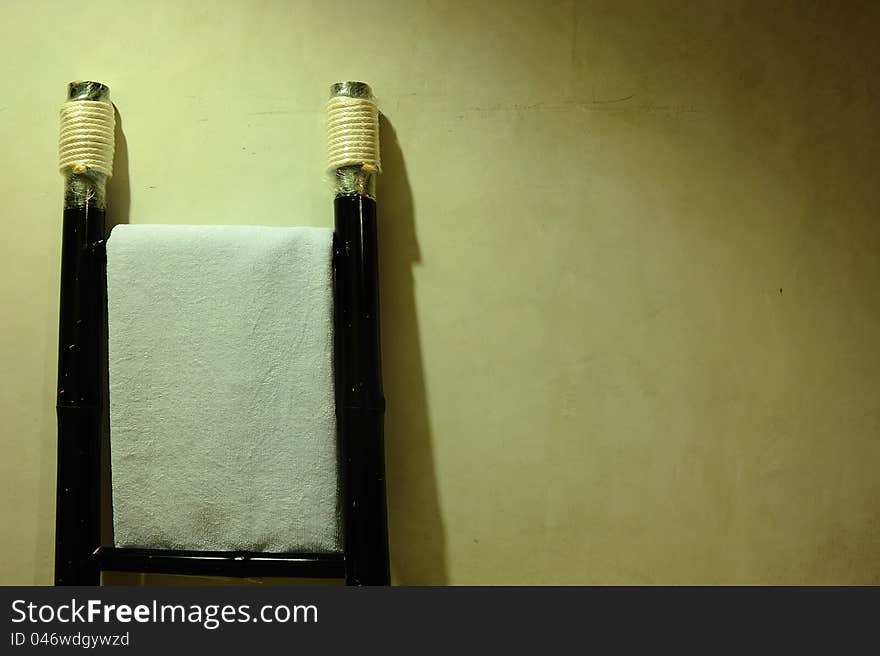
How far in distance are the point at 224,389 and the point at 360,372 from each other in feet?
0.56

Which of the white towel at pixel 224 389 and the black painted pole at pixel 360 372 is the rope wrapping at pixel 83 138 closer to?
the white towel at pixel 224 389

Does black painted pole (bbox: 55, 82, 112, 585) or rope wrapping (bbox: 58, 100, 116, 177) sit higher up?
rope wrapping (bbox: 58, 100, 116, 177)

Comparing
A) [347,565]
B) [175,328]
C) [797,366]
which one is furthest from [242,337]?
[797,366]

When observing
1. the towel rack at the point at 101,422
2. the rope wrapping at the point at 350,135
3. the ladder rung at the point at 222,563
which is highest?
the rope wrapping at the point at 350,135

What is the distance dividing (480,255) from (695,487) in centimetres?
44

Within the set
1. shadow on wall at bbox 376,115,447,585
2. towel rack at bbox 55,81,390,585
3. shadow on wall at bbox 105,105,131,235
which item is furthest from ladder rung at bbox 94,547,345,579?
shadow on wall at bbox 105,105,131,235

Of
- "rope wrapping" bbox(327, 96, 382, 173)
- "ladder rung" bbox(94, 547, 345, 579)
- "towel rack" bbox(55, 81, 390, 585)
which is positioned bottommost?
"ladder rung" bbox(94, 547, 345, 579)

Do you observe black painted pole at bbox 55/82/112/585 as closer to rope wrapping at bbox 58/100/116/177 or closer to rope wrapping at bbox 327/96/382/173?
rope wrapping at bbox 58/100/116/177

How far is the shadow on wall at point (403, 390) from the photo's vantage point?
836 mm

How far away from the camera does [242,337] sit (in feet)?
2.47

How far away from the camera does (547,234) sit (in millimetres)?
842

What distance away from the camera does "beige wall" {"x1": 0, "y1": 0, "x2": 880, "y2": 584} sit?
2.73 ft

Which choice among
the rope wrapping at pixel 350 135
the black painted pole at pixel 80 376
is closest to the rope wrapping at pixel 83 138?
the black painted pole at pixel 80 376

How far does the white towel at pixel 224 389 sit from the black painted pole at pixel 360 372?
0.07 ft
